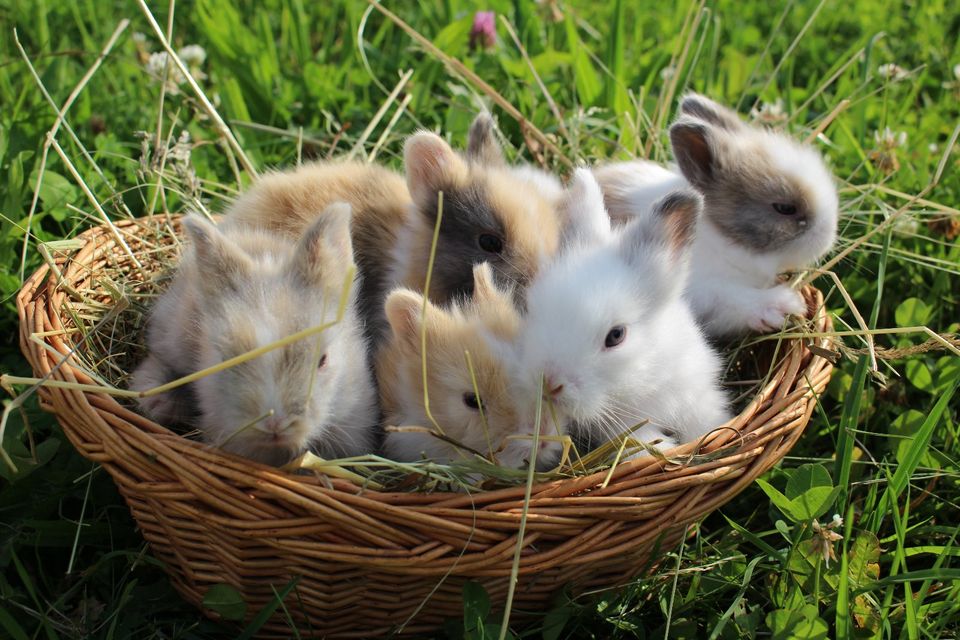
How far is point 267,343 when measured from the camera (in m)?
2.71

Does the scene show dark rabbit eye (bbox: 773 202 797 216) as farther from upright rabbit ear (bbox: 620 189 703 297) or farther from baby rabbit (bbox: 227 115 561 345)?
baby rabbit (bbox: 227 115 561 345)

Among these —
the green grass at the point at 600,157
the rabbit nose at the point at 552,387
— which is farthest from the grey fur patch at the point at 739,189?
the rabbit nose at the point at 552,387

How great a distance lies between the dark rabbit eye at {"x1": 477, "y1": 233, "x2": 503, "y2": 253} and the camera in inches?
A: 131

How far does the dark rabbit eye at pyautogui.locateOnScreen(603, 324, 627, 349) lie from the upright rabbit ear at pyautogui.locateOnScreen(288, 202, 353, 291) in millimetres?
859

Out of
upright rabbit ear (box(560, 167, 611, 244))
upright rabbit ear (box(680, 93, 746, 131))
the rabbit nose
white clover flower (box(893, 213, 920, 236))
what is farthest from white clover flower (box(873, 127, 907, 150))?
the rabbit nose

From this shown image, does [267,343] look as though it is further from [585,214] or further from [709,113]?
[709,113]

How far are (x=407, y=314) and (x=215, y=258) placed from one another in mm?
637

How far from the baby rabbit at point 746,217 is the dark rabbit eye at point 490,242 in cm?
72

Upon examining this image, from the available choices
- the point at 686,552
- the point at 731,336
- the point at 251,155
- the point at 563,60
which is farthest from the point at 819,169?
the point at 251,155

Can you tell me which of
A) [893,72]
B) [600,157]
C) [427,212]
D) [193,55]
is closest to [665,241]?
[427,212]

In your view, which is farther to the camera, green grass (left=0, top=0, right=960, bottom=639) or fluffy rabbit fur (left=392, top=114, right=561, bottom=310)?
fluffy rabbit fur (left=392, top=114, right=561, bottom=310)

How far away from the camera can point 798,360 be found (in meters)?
3.31

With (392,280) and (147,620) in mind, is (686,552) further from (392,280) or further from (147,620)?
(147,620)

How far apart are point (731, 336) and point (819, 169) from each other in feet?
2.63
